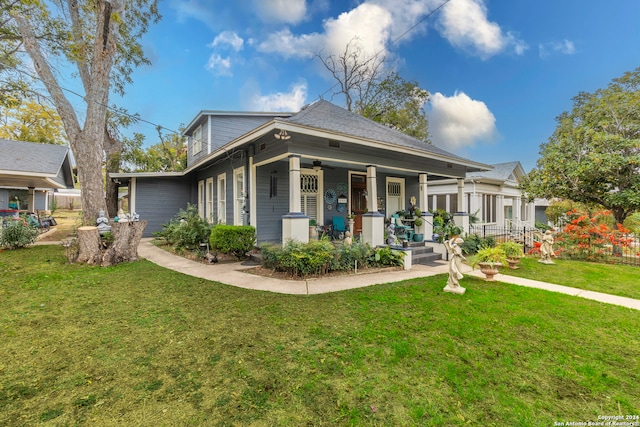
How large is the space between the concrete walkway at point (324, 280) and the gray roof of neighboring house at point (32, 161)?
8.06 meters

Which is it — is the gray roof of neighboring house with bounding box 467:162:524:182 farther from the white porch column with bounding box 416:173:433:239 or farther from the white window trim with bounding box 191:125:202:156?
the white window trim with bounding box 191:125:202:156

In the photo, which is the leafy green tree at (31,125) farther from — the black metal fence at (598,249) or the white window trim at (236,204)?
the black metal fence at (598,249)

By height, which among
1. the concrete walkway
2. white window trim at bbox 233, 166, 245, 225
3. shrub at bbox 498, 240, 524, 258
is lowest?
the concrete walkway

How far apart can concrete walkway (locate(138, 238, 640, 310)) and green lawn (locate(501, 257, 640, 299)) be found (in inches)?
16.7

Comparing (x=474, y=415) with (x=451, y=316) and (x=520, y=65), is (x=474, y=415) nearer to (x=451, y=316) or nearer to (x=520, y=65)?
(x=451, y=316)

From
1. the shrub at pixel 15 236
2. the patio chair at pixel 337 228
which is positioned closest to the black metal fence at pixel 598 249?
the patio chair at pixel 337 228

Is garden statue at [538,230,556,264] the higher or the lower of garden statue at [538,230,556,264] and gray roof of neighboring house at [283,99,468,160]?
the lower

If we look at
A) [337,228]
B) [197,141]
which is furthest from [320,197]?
[197,141]

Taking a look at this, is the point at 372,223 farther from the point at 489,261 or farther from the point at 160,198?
the point at 160,198

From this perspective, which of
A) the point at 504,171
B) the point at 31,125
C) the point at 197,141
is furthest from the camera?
the point at 31,125

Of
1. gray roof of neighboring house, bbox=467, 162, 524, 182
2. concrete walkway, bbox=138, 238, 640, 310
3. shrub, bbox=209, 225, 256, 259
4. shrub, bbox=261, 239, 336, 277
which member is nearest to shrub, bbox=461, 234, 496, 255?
concrete walkway, bbox=138, 238, 640, 310

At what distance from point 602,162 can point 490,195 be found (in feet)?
20.4

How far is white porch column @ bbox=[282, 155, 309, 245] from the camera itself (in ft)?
19.6

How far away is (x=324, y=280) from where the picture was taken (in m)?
5.24
